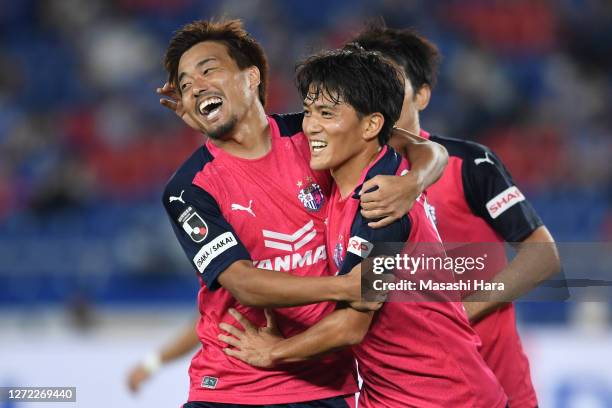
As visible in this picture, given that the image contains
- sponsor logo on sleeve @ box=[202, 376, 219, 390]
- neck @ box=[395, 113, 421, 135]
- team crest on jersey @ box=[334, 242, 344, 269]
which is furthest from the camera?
neck @ box=[395, 113, 421, 135]

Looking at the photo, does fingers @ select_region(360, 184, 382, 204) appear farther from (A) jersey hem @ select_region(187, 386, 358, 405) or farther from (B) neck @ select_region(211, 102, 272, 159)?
(A) jersey hem @ select_region(187, 386, 358, 405)

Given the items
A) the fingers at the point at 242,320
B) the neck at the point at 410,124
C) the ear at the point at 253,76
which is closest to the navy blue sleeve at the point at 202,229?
the fingers at the point at 242,320

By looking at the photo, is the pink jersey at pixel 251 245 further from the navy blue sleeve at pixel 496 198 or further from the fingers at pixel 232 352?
the navy blue sleeve at pixel 496 198

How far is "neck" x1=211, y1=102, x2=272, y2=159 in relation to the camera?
370cm

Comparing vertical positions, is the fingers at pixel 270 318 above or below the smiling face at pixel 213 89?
below

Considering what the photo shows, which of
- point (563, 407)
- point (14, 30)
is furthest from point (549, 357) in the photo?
point (14, 30)

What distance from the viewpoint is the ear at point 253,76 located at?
153 inches

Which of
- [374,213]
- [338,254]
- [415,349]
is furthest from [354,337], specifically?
[374,213]

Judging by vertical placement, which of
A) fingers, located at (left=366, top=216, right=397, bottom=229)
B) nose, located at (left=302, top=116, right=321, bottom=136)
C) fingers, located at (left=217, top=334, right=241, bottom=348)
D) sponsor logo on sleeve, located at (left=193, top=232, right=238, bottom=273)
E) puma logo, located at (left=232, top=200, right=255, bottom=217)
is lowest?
fingers, located at (left=217, top=334, right=241, bottom=348)

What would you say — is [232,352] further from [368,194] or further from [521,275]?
[521,275]

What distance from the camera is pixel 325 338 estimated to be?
3193 millimetres

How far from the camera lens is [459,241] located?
4.04 metres

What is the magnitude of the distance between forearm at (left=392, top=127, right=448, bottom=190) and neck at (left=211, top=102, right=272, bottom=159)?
0.52 m

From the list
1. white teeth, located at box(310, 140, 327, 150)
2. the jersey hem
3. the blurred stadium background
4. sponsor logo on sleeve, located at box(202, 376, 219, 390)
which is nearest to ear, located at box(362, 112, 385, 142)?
white teeth, located at box(310, 140, 327, 150)
